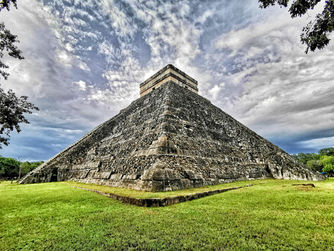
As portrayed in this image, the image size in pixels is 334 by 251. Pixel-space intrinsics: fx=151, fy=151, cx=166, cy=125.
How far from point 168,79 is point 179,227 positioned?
15.9 meters

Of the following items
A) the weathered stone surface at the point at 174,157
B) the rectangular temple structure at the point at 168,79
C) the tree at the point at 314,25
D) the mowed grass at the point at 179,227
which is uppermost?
the rectangular temple structure at the point at 168,79

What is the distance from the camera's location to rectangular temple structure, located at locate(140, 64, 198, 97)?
56.0 ft

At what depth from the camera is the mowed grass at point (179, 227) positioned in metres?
1.92

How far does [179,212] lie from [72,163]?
11517 millimetres

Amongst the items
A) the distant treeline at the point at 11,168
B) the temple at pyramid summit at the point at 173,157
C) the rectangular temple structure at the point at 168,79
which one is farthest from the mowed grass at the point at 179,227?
the distant treeline at the point at 11,168

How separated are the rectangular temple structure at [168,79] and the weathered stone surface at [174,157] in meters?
6.45

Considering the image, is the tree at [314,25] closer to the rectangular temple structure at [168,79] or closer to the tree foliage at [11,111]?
the tree foliage at [11,111]

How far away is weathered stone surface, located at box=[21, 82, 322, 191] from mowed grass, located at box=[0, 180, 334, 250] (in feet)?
6.91

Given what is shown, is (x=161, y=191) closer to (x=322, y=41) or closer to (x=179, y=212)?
(x=179, y=212)

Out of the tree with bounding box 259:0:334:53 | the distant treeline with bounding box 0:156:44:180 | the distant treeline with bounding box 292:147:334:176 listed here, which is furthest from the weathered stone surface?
the distant treeline with bounding box 0:156:44:180

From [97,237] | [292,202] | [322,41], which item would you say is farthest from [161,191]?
[322,41]

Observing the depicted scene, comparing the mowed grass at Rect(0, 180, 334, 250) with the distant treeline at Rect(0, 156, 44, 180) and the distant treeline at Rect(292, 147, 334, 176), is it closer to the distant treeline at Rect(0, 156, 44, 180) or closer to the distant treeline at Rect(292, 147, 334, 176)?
the distant treeline at Rect(292, 147, 334, 176)

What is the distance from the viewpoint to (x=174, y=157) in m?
6.10

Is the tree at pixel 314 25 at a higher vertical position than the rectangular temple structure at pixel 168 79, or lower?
lower
